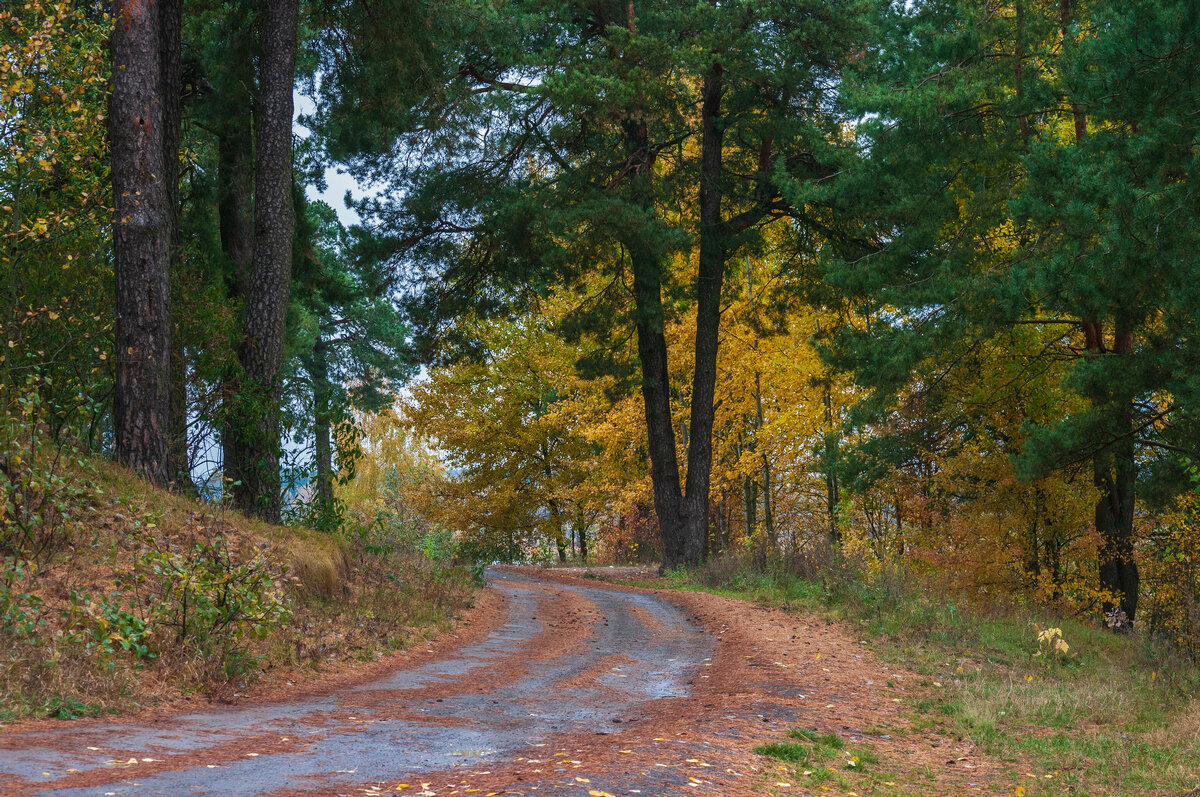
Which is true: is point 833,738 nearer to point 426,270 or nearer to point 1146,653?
point 1146,653

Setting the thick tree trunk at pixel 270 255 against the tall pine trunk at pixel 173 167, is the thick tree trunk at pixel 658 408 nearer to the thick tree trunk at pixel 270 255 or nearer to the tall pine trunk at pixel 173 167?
the thick tree trunk at pixel 270 255

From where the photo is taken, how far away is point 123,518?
8250 millimetres

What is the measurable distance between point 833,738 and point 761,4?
1410cm

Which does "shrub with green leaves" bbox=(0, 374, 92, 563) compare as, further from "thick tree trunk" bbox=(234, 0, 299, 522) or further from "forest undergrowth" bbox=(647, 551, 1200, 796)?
"forest undergrowth" bbox=(647, 551, 1200, 796)

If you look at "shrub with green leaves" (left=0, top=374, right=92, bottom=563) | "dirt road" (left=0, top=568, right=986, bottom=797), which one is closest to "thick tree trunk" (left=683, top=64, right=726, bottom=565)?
"dirt road" (left=0, top=568, right=986, bottom=797)

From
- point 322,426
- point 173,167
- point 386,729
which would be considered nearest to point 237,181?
point 173,167

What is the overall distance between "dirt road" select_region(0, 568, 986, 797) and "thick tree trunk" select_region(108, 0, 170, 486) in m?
3.90

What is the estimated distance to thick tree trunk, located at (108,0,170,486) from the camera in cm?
958

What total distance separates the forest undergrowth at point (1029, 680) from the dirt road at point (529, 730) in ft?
1.73

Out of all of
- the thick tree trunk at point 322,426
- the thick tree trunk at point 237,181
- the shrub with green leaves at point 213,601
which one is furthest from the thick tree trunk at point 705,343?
the shrub with green leaves at point 213,601

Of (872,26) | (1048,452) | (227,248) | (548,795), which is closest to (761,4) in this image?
(872,26)

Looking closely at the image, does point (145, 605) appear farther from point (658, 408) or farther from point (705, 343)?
point (658, 408)

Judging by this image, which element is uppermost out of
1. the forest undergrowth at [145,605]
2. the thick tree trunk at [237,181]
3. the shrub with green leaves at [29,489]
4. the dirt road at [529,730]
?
the thick tree trunk at [237,181]

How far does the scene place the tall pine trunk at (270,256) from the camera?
11.7 m
